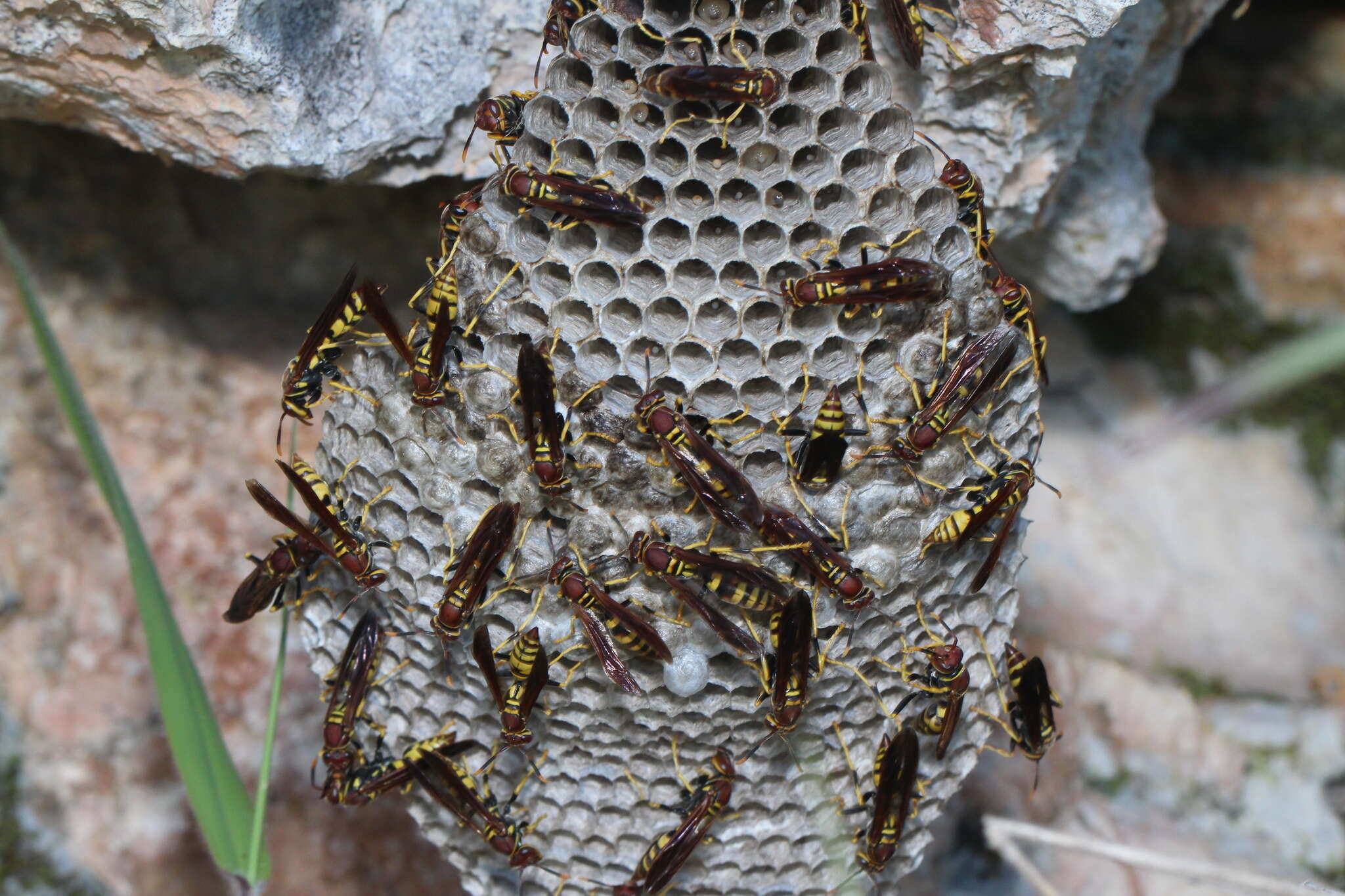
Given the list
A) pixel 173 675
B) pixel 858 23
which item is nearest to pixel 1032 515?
pixel 858 23

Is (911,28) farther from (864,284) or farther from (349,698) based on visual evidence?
(349,698)

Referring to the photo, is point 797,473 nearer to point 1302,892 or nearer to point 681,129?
point 681,129

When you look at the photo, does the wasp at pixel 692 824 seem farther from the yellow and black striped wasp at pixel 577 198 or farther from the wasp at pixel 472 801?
the yellow and black striped wasp at pixel 577 198

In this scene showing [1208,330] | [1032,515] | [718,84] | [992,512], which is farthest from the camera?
[1208,330]

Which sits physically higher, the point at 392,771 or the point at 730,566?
the point at 730,566

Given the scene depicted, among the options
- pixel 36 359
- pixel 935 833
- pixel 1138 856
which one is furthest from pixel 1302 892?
pixel 36 359

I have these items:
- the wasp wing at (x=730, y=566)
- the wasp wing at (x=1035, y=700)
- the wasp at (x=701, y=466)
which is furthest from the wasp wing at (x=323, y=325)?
the wasp wing at (x=1035, y=700)
